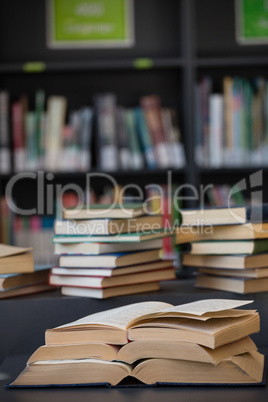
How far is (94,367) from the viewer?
0.90 meters

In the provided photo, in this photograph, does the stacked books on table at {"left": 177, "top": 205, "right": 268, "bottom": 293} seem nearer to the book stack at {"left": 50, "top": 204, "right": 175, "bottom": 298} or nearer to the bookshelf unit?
the book stack at {"left": 50, "top": 204, "right": 175, "bottom": 298}

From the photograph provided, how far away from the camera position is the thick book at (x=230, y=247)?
1.21 metres

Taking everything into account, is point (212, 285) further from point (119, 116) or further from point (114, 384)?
point (119, 116)

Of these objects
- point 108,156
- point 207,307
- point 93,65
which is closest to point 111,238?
point 207,307

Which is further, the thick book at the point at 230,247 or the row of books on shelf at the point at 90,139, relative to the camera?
the row of books on shelf at the point at 90,139

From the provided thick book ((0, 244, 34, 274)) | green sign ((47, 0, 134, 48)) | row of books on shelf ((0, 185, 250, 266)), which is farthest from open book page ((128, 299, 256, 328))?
green sign ((47, 0, 134, 48))

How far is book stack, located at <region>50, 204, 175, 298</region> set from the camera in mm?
1195

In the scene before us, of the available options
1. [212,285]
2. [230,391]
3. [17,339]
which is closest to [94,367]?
[230,391]

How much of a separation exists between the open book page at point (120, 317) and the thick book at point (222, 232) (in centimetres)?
26

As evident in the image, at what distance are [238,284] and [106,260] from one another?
27 cm

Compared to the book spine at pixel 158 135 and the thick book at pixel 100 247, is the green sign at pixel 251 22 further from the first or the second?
the thick book at pixel 100 247

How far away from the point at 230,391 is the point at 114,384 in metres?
0.17

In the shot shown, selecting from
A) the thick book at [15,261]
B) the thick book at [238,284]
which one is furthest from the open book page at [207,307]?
the thick book at [15,261]

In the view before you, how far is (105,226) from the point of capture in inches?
47.3
